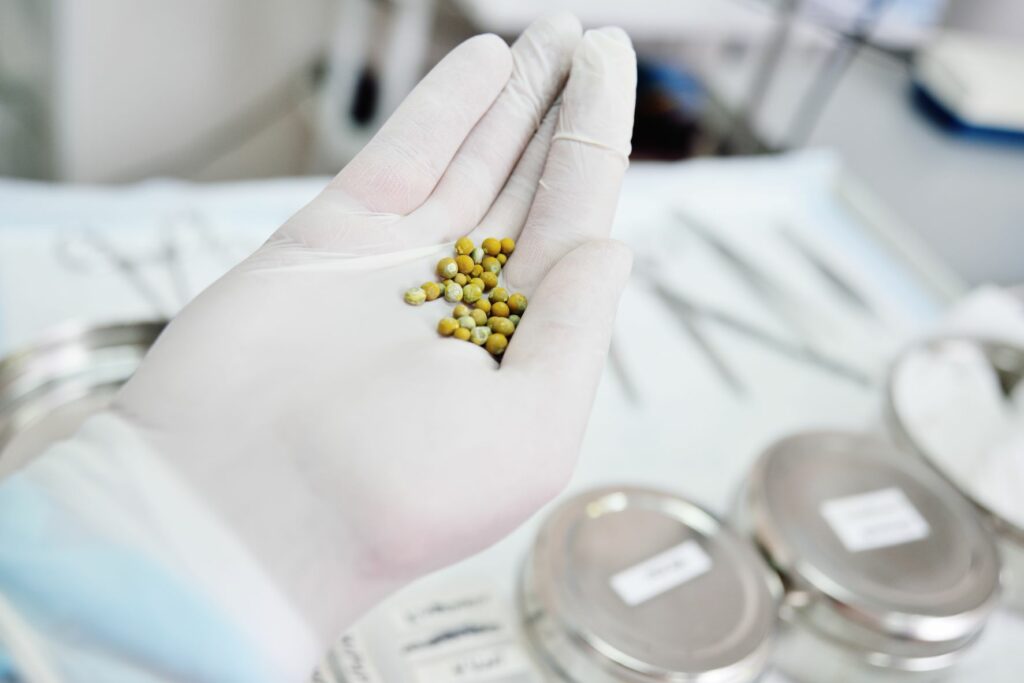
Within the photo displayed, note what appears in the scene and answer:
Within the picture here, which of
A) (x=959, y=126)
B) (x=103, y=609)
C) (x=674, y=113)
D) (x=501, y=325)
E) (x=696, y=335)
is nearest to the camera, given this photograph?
(x=103, y=609)

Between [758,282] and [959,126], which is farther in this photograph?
[959,126]

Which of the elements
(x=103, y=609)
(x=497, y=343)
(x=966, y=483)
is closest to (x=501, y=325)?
(x=497, y=343)

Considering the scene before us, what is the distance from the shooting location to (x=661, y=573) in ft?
1.62

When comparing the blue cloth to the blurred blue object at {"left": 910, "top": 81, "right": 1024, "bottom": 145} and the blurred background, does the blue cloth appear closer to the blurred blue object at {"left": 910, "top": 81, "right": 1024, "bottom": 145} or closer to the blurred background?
the blurred background

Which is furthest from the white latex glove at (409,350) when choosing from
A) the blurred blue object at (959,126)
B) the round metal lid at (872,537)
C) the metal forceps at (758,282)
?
the blurred blue object at (959,126)

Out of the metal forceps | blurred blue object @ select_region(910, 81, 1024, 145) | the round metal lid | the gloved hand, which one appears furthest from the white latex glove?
blurred blue object @ select_region(910, 81, 1024, 145)

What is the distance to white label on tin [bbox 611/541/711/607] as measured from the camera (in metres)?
0.48

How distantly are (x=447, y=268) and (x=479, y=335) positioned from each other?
0.03 metres

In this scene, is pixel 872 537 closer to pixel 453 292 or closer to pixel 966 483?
pixel 966 483

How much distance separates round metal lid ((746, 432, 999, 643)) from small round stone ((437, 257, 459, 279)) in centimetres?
29

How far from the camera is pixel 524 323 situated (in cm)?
34

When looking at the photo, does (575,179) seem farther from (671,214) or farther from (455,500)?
(671,214)

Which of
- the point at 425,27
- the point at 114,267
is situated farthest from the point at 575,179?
the point at 425,27

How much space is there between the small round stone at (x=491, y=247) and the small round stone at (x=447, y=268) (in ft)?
0.05
